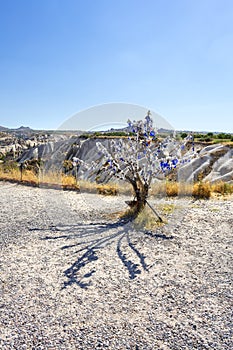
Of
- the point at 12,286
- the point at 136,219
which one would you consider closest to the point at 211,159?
the point at 136,219

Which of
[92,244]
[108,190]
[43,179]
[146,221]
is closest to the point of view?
[92,244]

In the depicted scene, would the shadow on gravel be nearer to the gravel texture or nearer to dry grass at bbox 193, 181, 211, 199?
the gravel texture

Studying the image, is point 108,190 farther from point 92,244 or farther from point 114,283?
point 114,283

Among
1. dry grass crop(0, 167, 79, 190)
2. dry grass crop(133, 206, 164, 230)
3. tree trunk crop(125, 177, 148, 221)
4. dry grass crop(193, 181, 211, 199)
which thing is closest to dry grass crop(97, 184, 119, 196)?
dry grass crop(0, 167, 79, 190)

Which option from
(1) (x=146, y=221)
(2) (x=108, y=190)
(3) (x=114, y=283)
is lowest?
(3) (x=114, y=283)

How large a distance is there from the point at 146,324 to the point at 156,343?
0.21 metres

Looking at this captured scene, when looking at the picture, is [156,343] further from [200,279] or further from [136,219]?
[136,219]

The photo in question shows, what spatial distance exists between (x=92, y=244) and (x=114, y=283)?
1096 millimetres

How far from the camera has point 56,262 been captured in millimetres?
3344

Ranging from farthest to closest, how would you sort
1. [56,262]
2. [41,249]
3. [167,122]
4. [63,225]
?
1. [167,122]
2. [63,225]
3. [41,249]
4. [56,262]

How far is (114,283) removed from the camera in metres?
2.84

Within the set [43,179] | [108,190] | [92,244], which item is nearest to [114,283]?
[92,244]

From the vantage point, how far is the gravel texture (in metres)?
2.09

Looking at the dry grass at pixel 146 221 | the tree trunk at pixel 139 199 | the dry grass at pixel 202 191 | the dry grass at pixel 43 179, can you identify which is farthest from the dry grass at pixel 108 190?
the dry grass at pixel 146 221
